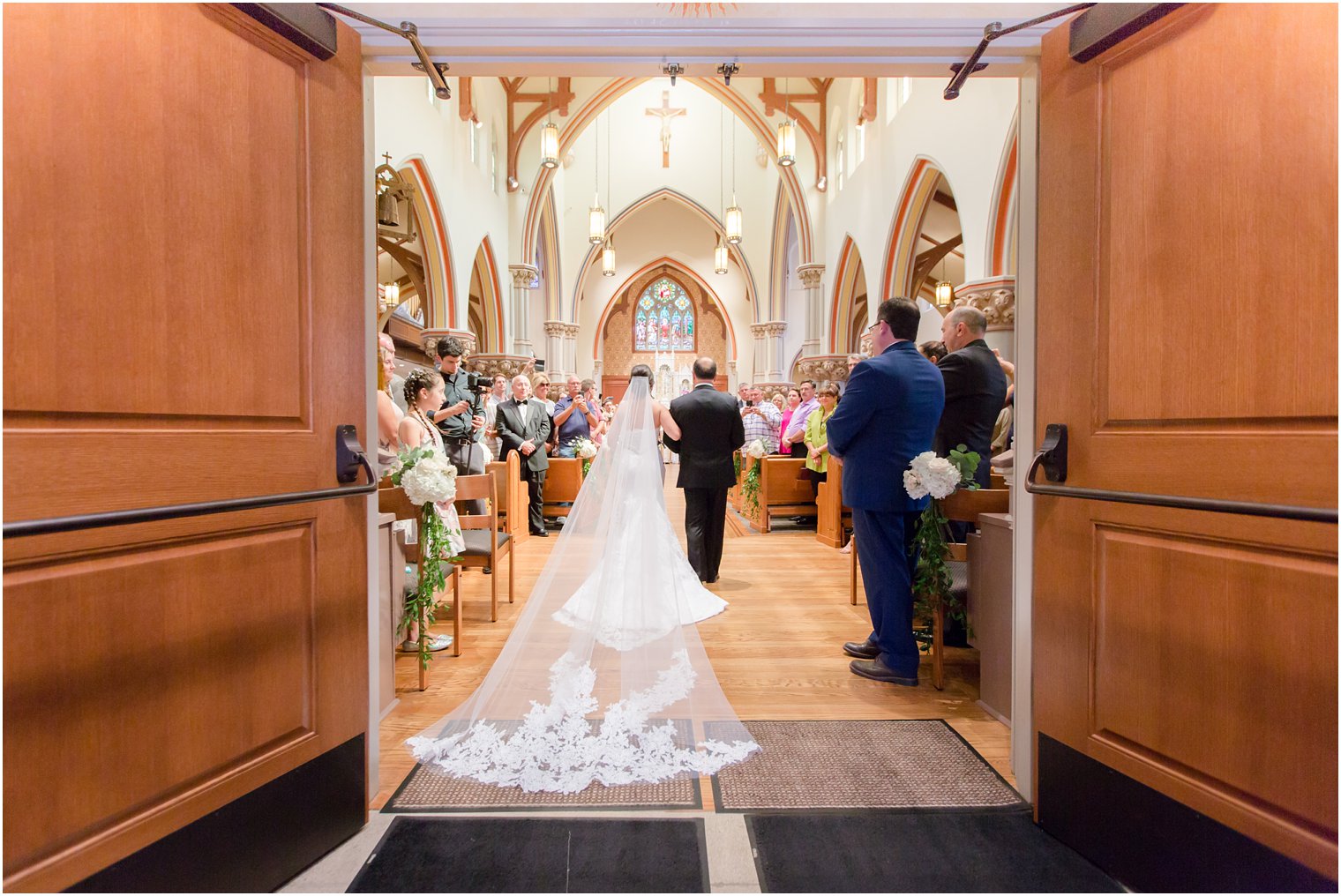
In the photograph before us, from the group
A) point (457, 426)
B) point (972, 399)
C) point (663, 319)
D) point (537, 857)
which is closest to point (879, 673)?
point (972, 399)

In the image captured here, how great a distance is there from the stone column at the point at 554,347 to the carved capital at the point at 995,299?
12425 mm

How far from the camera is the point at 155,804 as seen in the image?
151 centimetres

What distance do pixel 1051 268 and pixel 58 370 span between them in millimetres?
2557

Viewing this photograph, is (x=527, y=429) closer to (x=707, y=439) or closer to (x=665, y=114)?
(x=707, y=439)

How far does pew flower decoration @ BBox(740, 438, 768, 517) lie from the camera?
7.97 m

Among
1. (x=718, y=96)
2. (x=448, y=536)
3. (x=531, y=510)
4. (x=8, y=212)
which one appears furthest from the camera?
(x=718, y=96)

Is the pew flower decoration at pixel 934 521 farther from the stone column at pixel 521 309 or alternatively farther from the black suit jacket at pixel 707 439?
the stone column at pixel 521 309

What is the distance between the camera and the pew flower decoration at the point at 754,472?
797cm

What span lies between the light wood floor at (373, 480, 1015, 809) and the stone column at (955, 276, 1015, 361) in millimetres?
3139

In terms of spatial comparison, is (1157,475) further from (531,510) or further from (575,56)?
(531,510)

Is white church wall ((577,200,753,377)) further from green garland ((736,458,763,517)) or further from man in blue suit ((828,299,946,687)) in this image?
man in blue suit ((828,299,946,687))

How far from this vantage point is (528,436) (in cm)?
673

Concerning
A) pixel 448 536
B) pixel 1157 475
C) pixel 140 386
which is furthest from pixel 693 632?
pixel 140 386

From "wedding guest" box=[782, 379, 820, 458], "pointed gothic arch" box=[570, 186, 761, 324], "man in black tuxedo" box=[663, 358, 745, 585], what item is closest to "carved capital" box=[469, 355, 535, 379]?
"pointed gothic arch" box=[570, 186, 761, 324]
